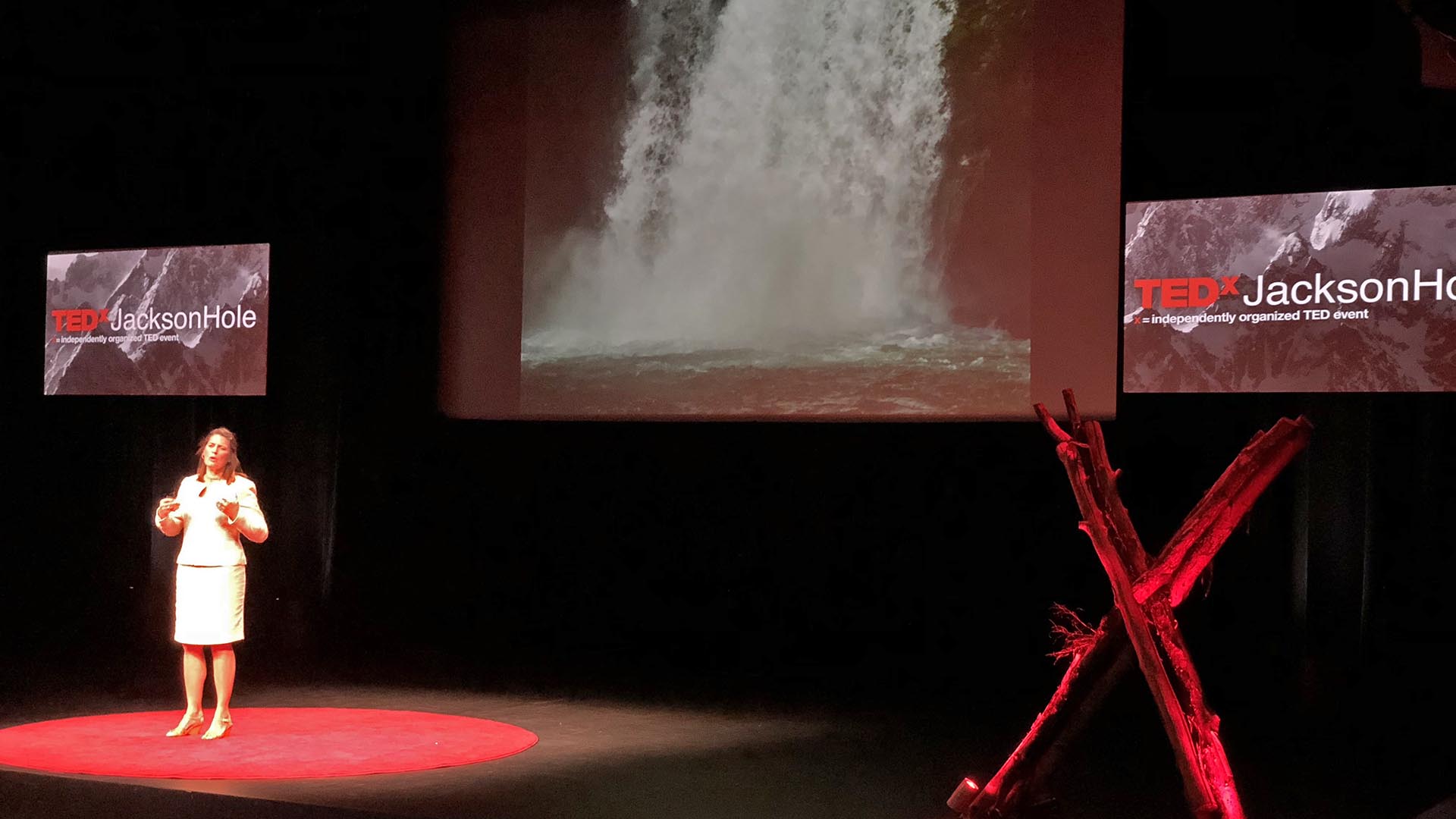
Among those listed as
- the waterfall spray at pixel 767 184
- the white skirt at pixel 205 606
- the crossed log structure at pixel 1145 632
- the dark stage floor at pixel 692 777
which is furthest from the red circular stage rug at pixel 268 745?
the waterfall spray at pixel 767 184

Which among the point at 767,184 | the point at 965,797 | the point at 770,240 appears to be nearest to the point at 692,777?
the point at 965,797

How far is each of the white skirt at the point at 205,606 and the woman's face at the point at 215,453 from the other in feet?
1.24

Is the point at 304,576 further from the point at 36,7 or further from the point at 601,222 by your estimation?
the point at 36,7

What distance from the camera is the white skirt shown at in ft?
18.2

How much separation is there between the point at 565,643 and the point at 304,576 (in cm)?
156

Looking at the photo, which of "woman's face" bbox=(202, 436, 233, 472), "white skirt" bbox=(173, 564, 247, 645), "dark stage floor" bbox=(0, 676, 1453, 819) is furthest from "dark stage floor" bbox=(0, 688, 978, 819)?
"woman's face" bbox=(202, 436, 233, 472)

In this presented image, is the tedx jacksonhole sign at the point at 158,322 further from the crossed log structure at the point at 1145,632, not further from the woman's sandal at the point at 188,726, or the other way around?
the crossed log structure at the point at 1145,632

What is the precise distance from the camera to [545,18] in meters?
7.72

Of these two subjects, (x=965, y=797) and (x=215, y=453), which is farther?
(x=215, y=453)

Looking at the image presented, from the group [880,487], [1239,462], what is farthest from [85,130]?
[1239,462]

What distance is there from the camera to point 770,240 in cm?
713

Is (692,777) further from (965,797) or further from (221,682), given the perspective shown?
(221,682)

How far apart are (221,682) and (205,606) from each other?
311mm

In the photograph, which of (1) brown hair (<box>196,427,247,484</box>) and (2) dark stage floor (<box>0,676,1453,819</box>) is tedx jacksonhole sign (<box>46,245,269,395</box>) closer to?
(2) dark stage floor (<box>0,676,1453,819</box>)
